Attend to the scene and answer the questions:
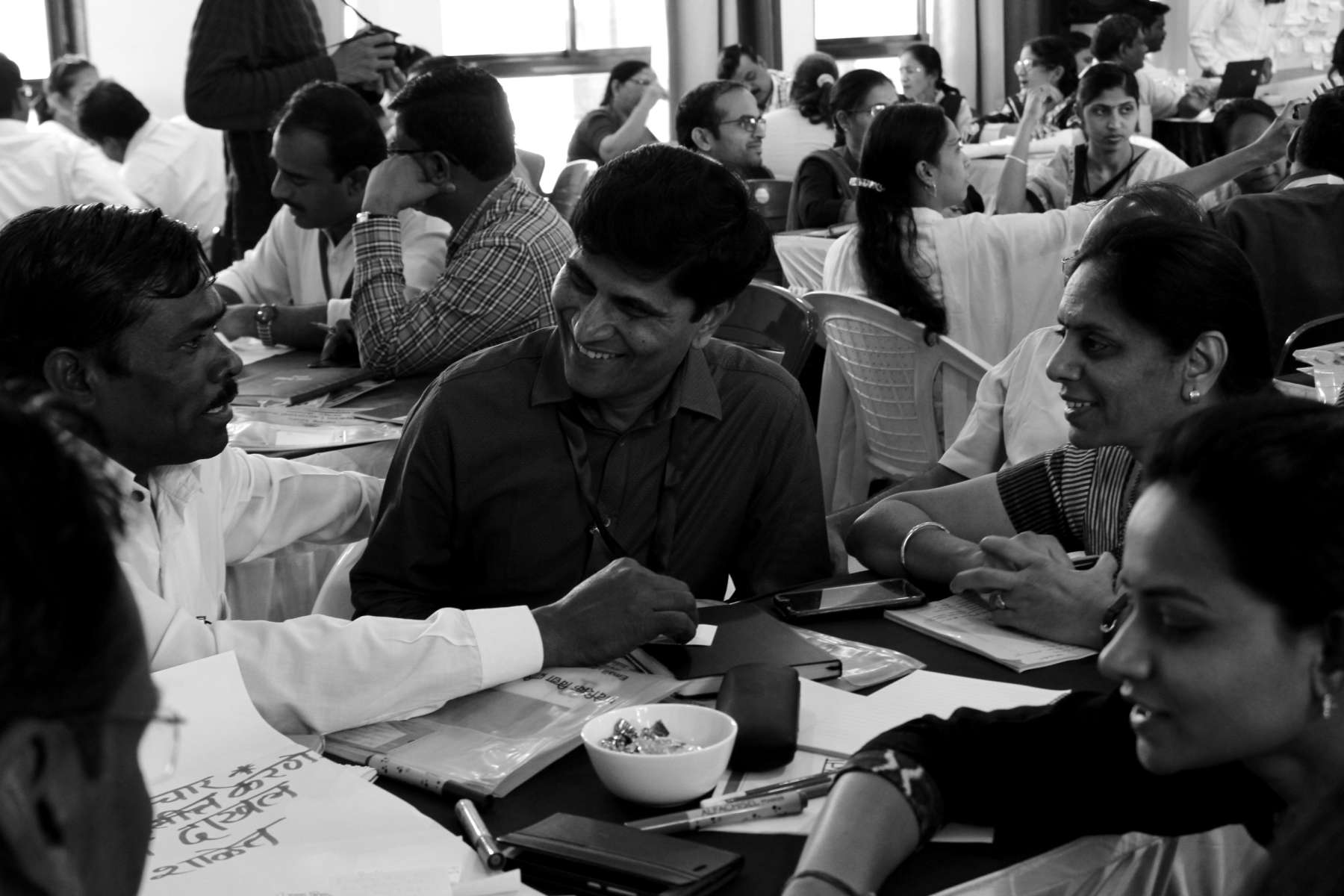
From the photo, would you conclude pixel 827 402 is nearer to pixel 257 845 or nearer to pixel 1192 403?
pixel 1192 403

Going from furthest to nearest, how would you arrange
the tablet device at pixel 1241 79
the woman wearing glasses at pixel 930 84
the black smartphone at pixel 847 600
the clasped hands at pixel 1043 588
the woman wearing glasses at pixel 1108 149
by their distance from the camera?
the woman wearing glasses at pixel 930 84 → the tablet device at pixel 1241 79 → the woman wearing glasses at pixel 1108 149 → the black smartphone at pixel 847 600 → the clasped hands at pixel 1043 588

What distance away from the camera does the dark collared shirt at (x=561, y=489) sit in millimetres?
1831

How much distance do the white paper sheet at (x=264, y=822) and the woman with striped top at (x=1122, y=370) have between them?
0.75 metres

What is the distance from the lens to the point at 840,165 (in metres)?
5.55

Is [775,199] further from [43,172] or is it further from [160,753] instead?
[160,753]

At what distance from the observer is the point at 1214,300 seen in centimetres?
169

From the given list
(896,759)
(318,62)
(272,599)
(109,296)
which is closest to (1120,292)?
(896,759)

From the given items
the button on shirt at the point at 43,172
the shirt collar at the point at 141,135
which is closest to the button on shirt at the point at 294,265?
the button on shirt at the point at 43,172

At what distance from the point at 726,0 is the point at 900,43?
5.01 feet

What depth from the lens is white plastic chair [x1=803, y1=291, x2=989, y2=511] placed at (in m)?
3.20

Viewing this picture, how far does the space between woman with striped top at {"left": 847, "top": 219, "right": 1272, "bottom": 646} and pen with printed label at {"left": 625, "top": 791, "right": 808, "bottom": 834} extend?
1.70 feet

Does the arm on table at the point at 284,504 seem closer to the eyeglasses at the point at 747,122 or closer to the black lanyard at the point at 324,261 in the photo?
the black lanyard at the point at 324,261

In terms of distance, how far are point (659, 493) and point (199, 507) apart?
590 mm

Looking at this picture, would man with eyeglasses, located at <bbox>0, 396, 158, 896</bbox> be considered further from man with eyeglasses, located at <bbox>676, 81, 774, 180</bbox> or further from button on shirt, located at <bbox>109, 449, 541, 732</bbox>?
man with eyeglasses, located at <bbox>676, 81, 774, 180</bbox>
